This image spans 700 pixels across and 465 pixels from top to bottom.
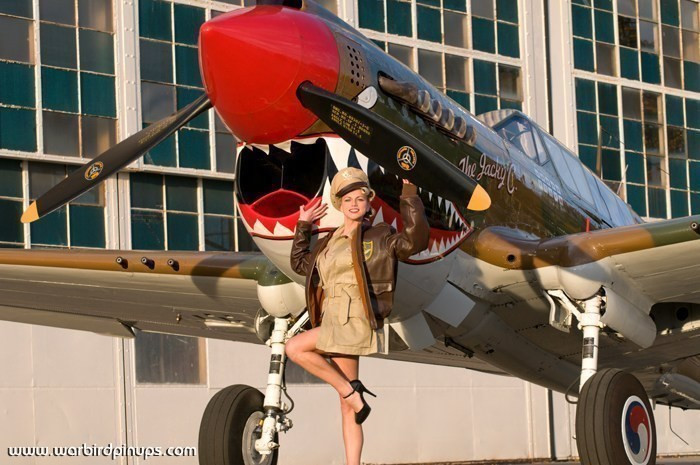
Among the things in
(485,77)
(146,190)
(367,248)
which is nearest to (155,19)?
(146,190)

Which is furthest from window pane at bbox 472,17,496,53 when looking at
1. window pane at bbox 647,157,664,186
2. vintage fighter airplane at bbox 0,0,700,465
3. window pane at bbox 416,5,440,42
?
vintage fighter airplane at bbox 0,0,700,465

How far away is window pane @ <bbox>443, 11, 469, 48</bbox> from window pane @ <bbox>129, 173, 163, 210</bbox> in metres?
6.83

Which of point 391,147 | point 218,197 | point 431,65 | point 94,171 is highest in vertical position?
point 431,65

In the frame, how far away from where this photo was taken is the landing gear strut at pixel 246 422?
330 inches

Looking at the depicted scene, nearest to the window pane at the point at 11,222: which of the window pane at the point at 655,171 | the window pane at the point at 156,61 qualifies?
the window pane at the point at 156,61

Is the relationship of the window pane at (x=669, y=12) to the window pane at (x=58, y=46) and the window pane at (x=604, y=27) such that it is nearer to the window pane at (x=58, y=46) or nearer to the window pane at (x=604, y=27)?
the window pane at (x=604, y=27)

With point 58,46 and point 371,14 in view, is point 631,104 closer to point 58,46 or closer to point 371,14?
point 371,14

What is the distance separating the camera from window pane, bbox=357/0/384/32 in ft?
69.9

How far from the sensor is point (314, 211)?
23.1ft

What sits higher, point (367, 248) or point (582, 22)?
point (582, 22)

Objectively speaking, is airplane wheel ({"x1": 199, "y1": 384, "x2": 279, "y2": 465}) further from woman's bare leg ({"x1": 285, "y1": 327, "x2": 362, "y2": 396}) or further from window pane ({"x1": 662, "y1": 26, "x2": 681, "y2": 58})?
window pane ({"x1": 662, "y1": 26, "x2": 681, "y2": 58})

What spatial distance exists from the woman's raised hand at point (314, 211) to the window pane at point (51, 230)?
11.3 metres

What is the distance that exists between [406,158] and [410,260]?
3.56 ft

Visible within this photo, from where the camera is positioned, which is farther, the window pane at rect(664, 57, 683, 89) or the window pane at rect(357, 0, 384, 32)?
the window pane at rect(664, 57, 683, 89)
